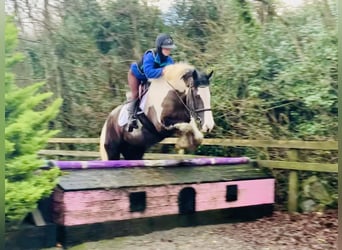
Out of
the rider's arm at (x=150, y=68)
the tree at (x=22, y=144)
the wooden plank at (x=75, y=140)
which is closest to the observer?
the tree at (x=22, y=144)

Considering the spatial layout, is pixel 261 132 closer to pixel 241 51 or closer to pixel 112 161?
pixel 241 51

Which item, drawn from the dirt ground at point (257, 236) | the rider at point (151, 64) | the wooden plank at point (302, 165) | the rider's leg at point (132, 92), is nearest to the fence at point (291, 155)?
the wooden plank at point (302, 165)

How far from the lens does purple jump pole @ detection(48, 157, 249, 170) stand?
271cm

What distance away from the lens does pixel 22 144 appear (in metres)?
2.62

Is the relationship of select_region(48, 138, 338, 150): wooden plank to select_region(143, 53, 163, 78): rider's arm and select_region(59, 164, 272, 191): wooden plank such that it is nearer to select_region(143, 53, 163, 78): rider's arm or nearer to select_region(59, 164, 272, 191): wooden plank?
select_region(59, 164, 272, 191): wooden plank

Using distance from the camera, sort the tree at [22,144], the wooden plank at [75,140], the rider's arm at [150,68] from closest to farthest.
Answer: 1. the tree at [22,144]
2. the wooden plank at [75,140]
3. the rider's arm at [150,68]

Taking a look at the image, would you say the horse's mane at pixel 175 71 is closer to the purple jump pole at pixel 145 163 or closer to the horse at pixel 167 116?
the horse at pixel 167 116

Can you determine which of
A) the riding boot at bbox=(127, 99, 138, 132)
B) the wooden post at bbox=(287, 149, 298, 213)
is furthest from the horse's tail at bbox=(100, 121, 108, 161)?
the wooden post at bbox=(287, 149, 298, 213)

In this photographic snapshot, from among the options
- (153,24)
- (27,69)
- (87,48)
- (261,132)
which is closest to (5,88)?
(27,69)

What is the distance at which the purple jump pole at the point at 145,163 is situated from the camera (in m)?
2.71

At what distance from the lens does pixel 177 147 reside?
9.51ft

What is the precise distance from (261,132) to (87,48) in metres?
1.01

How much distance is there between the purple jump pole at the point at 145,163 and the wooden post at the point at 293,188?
0.78 feet

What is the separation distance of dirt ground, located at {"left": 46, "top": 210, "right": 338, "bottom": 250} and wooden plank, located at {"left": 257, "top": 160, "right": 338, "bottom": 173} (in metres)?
0.23
